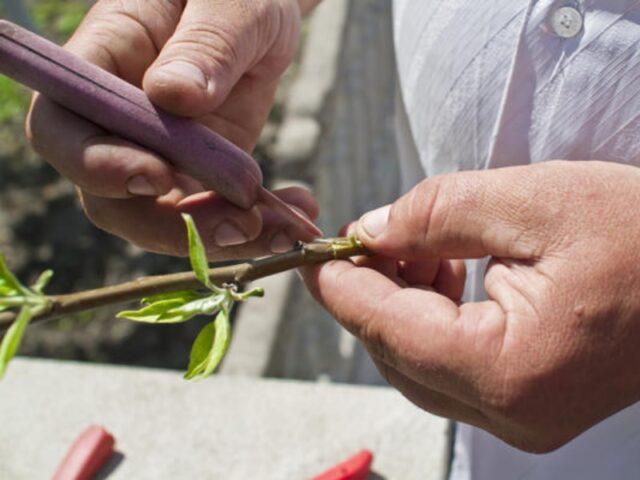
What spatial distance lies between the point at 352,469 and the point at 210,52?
0.64 m

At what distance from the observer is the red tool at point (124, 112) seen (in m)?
0.81

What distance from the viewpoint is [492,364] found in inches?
30.8

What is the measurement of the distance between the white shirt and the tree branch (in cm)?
22

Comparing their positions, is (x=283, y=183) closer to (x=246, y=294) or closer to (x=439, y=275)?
(x=439, y=275)

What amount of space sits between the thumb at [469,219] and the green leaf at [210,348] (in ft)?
0.76

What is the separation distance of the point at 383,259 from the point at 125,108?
0.31m

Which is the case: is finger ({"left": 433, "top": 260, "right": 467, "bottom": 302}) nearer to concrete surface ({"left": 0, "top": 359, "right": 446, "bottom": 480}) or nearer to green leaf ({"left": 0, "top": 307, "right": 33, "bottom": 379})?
concrete surface ({"left": 0, "top": 359, "right": 446, "bottom": 480})

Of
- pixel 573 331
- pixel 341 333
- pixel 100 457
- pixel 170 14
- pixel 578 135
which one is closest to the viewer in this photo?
pixel 573 331

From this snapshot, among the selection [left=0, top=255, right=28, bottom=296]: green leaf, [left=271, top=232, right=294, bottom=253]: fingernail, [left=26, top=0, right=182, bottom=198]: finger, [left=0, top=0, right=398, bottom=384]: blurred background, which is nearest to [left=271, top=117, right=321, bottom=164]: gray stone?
[left=0, top=0, right=398, bottom=384]: blurred background

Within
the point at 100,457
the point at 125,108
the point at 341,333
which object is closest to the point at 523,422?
the point at 125,108

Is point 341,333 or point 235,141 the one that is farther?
point 341,333

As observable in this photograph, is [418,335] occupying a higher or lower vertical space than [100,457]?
higher

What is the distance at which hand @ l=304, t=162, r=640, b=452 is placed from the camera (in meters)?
0.77

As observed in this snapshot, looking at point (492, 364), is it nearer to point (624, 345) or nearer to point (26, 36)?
point (624, 345)
